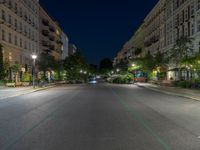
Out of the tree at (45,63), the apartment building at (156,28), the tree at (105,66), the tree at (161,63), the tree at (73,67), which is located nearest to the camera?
the tree at (161,63)

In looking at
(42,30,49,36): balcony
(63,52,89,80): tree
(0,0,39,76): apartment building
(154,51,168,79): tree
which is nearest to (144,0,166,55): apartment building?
(154,51,168,79): tree

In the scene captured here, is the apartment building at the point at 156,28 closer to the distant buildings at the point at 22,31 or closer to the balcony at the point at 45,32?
the balcony at the point at 45,32

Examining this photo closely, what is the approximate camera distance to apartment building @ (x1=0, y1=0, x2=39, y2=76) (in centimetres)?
4597

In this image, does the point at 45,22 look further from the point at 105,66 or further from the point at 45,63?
the point at 105,66

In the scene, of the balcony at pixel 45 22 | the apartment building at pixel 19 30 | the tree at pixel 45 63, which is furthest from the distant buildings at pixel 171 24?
the apartment building at pixel 19 30

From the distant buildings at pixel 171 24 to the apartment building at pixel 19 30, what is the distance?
28.1m

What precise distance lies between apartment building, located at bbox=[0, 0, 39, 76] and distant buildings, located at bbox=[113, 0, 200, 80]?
28.1 m

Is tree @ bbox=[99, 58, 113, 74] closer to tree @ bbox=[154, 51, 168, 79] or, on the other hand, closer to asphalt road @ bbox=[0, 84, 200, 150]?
tree @ bbox=[154, 51, 168, 79]

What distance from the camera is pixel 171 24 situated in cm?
5616

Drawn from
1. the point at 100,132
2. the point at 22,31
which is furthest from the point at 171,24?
the point at 100,132

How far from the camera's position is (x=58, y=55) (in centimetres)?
9931

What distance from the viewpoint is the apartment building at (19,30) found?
151ft

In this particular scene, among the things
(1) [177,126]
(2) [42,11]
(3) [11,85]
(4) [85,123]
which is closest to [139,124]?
(1) [177,126]

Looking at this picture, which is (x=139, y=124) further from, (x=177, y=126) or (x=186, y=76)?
(x=186, y=76)
